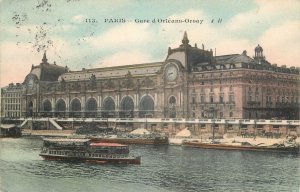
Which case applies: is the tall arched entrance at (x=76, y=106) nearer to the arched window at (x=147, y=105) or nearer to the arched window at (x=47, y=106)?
the arched window at (x=47, y=106)

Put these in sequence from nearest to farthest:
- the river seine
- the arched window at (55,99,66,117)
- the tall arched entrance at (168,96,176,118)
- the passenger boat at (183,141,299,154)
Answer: the river seine → the passenger boat at (183,141,299,154) → the tall arched entrance at (168,96,176,118) → the arched window at (55,99,66,117)

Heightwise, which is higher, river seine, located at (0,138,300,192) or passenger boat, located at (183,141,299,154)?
passenger boat, located at (183,141,299,154)

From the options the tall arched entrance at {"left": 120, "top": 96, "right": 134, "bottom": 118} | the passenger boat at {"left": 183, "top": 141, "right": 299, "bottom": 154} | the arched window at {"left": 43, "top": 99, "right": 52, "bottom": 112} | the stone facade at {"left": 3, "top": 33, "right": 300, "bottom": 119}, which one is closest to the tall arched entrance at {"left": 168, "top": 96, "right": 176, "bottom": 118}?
the stone facade at {"left": 3, "top": 33, "right": 300, "bottom": 119}

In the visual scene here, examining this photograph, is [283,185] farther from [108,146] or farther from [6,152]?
[6,152]

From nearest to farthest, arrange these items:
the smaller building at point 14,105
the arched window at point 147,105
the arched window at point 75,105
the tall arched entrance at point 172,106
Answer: the smaller building at point 14,105
the tall arched entrance at point 172,106
the arched window at point 147,105
the arched window at point 75,105

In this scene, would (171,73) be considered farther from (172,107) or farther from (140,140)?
(140,140)

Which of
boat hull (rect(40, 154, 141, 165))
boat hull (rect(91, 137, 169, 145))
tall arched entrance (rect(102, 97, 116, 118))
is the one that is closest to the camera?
boat hull (rect(40, 154, 141, 165))

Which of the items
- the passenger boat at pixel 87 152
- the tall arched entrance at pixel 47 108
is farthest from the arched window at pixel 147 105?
the passenger boat at pixel 87 152

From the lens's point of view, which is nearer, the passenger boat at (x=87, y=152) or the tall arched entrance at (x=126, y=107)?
the passenger boat at (x=87, y=152)

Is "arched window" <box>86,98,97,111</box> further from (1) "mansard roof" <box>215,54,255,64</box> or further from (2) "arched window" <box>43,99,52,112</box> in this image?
(1) "mansard roof" <box>215,54,255,64</box>
